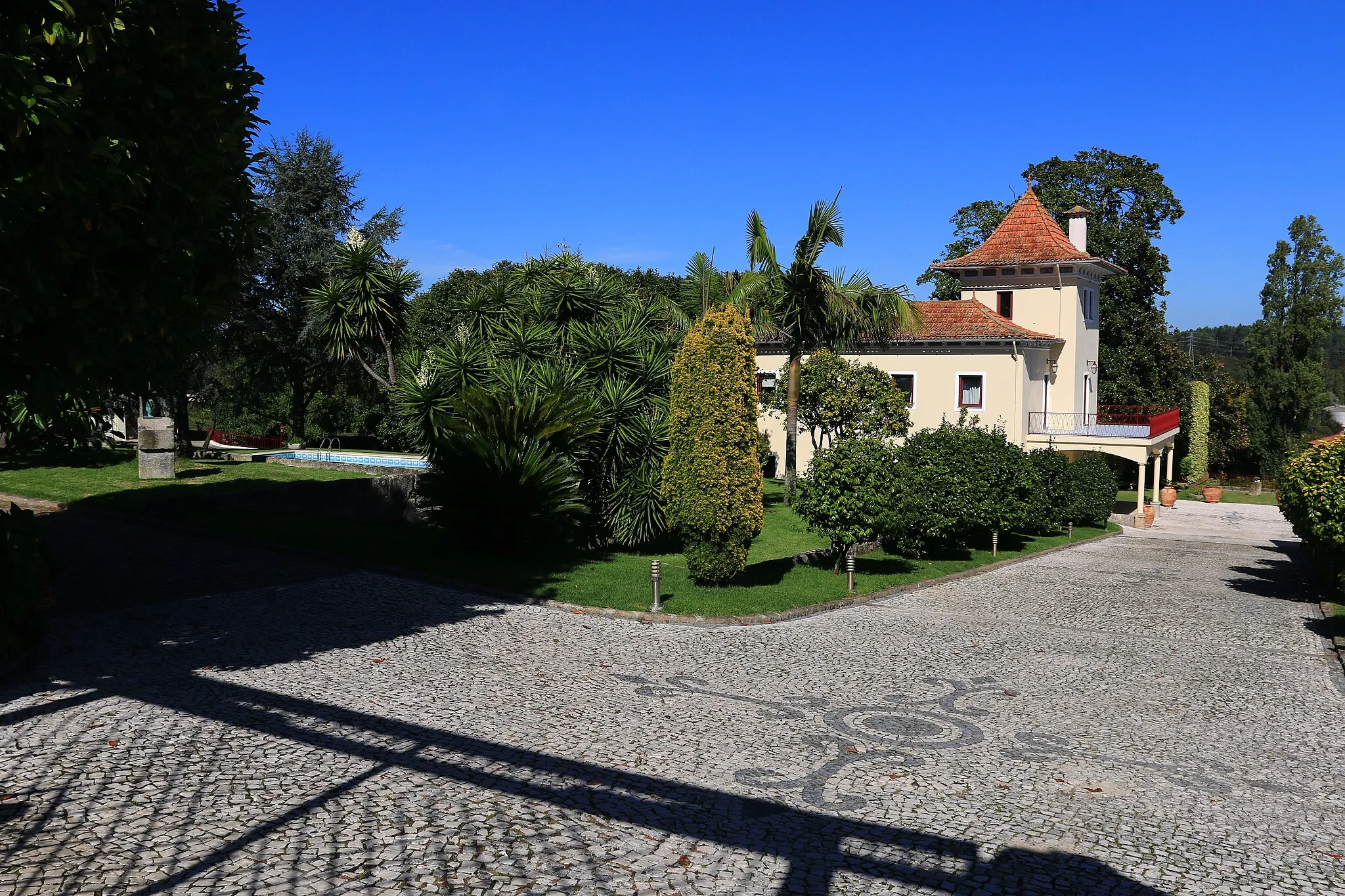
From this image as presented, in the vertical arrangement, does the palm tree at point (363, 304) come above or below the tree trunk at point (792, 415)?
above

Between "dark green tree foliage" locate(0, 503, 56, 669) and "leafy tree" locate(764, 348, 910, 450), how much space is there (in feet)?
71.0

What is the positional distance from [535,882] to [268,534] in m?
12.2

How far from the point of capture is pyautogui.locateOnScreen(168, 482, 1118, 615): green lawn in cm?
1420

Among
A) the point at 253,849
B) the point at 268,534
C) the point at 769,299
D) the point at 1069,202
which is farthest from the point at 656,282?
the point at 253,849

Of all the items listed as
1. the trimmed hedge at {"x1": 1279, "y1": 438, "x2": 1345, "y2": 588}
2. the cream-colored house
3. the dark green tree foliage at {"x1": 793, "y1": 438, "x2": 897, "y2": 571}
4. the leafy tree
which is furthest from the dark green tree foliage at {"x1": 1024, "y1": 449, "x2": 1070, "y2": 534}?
the dark green tree foliage at {"x1": 793, "y1": 438, "x2": 897, "y2": 571}

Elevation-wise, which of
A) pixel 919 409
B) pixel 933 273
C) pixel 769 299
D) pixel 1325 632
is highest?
pixel 933 273

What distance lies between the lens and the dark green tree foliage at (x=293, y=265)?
33.6 metres

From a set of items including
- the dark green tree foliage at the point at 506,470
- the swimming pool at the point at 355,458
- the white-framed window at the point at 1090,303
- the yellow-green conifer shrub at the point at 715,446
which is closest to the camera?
the yellow-green conifer shrub at the point at 715,446

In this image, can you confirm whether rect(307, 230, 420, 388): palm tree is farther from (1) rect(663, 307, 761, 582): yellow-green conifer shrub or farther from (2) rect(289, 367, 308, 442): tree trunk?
(1) rect(663, 307, 761, 582): yellow-green conifer shrub

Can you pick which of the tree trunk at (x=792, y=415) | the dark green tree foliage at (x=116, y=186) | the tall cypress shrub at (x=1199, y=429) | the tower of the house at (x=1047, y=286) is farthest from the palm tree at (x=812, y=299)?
the tall cypress shrub at (x=1199, y=429)

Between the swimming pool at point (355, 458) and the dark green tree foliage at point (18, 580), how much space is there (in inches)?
697

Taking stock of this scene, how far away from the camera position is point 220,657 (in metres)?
9.81

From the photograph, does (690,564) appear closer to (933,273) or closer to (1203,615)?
(1203,615)

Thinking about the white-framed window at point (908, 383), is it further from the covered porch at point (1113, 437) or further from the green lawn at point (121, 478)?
the green lawn at point (121, 478)
